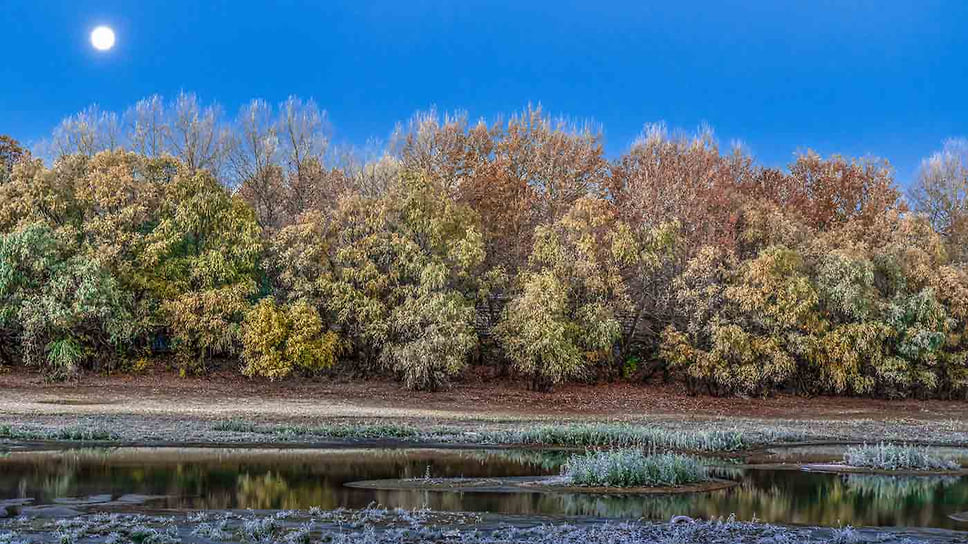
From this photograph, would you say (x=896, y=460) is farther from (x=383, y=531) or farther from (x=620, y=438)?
(x=383, y=531)

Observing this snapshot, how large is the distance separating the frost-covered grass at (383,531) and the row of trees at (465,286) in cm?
3150

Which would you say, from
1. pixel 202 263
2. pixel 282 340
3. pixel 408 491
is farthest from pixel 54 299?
pixel 408 491

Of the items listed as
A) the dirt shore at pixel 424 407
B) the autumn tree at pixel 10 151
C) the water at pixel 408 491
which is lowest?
the water at pixel 408 491

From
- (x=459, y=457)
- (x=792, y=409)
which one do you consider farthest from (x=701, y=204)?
(x=459, y=457)

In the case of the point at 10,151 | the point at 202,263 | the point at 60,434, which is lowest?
the point at 60,434

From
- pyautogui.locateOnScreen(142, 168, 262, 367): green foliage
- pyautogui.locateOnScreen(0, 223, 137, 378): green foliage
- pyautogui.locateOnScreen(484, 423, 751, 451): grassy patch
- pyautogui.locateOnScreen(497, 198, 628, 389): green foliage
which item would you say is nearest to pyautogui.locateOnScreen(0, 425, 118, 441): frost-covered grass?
pyautogui.locateOnScreen(484, 423, 751, 451): grassy patch

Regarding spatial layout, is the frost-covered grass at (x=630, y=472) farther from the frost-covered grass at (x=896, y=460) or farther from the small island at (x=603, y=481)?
the frost-covered grass at (x=896, y=460)

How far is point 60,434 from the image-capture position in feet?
102

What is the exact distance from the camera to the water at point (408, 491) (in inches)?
765

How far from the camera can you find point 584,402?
5066cm

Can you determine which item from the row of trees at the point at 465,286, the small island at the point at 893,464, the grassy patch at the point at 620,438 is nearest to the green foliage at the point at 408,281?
the row of trees at the point at 465,286

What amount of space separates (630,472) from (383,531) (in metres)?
8.62

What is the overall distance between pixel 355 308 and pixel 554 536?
3646cm

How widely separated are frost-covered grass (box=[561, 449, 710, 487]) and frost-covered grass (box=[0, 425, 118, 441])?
15.7m
